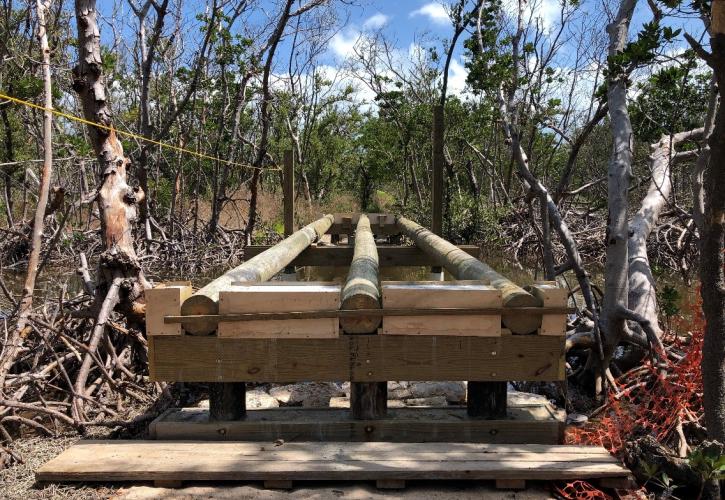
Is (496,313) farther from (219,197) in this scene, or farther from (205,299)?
(219,197)

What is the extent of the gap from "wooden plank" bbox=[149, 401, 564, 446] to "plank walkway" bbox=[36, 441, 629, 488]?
0.65 ft

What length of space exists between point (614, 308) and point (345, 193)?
32.6 m

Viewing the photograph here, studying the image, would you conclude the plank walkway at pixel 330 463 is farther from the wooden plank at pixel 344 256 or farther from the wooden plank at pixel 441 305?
the wooden plank at pixel 344 256

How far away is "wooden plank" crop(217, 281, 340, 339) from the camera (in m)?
3.16

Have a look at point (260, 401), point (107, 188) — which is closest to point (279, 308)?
point (260, 401)

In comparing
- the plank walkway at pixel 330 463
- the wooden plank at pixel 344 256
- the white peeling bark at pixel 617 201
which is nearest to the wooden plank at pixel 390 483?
the plank walkway at pixel 330 463

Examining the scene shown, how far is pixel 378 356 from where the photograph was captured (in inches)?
126

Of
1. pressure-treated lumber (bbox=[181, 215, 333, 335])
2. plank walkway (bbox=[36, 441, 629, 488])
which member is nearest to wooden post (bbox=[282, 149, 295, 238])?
pressure-treated lumber (bbox=[181, 215, 333, 335])

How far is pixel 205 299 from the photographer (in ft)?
10.6

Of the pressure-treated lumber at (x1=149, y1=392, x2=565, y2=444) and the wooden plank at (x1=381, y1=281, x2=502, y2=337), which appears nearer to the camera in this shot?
the wooden plank at (x1=381, y1=281, x2=502, y2=337)

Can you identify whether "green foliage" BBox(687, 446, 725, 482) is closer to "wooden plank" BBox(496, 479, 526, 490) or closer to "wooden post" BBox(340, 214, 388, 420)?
"wooden plank" BBox(496, 479, 526, 490)

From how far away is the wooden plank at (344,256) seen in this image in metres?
8.05

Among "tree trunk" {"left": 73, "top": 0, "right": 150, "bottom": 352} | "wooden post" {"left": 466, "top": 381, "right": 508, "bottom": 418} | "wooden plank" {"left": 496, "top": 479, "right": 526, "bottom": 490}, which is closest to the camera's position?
"wooden plank" {"left": 496, "top": 479, "right": 526, "bottom": 490}

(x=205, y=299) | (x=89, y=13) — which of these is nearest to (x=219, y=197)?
(x=89, y=13)
